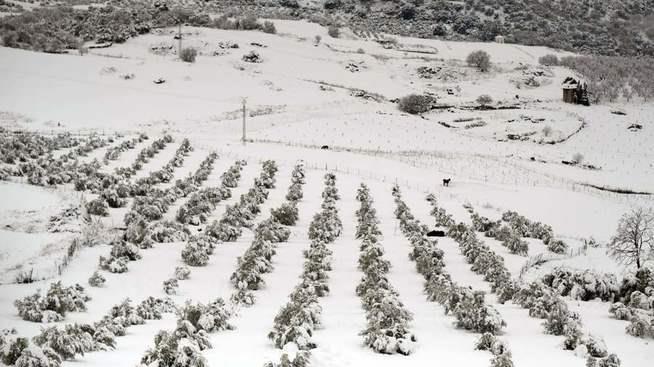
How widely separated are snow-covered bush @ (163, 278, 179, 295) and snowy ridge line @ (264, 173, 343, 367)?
8.19 ft

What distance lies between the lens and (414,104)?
2067 inches

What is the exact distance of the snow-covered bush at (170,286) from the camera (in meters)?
14.7

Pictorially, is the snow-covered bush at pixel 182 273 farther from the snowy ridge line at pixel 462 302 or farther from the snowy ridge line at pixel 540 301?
the snowy ridge line at pixel 540 301

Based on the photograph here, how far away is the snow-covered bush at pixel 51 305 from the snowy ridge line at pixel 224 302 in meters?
1.97

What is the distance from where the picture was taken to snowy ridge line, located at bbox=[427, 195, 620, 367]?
37.7 ft

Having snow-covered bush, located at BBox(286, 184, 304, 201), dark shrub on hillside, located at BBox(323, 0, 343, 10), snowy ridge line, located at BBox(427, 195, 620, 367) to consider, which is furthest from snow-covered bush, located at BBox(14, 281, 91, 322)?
dark shrub on hillside, located at BBox(323, 0, 343, 10)

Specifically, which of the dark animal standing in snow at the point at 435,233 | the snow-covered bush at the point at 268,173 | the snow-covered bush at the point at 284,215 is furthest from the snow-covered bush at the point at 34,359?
the snow-covered bush at the point at 268,173

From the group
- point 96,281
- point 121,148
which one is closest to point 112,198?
point 96,281

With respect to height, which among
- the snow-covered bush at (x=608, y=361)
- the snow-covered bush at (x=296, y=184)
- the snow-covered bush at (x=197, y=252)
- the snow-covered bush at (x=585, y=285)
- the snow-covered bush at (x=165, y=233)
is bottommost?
the snow-covered bush at (x=296, y=184)

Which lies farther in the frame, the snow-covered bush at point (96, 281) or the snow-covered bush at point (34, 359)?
the snow-covered bush at point (96, 281)

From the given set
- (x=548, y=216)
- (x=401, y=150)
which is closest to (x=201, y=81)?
(x=401, y=150)

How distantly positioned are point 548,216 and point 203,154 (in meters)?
17.1

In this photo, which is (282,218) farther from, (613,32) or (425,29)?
(613,32)

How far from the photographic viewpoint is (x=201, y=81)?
2106 inches
